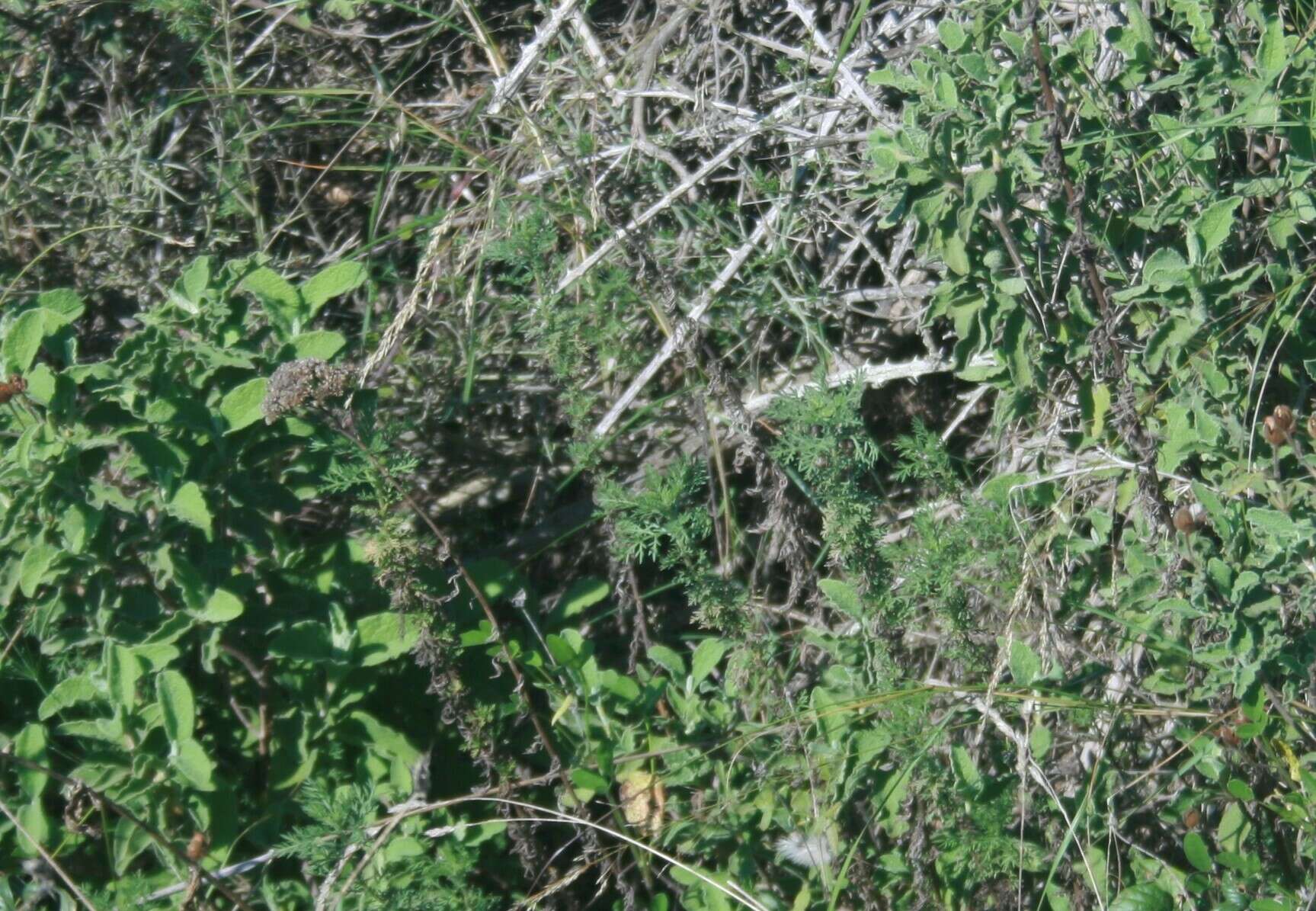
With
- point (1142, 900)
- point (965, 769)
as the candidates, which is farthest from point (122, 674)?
point (1142, 900)

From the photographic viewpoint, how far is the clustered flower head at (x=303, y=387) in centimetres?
224

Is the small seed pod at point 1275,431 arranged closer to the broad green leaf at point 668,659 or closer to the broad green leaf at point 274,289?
the broad green leaf at point 668,659

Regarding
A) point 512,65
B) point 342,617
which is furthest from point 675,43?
point 342,617

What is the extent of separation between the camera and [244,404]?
8.11ft

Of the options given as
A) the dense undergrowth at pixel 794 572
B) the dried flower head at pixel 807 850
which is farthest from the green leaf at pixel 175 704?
the dried flower head at pixel 807 850

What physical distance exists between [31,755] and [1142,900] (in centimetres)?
194

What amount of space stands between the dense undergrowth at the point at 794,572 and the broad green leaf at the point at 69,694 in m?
0.03

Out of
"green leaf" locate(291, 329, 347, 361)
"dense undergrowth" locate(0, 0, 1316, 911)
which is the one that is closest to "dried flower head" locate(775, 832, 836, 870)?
"dense undergrowth" locate(0, 0, 1316, 911)

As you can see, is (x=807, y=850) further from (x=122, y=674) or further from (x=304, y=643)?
(x=122, y=674)

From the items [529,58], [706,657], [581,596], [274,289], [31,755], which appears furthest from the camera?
[529,58]

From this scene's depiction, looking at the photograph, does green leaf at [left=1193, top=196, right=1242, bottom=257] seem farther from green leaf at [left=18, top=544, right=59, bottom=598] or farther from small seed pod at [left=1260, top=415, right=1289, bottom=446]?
green leaf at [left=18, top=544, right=59, bottom=598]

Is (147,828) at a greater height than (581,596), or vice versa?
(147,828)

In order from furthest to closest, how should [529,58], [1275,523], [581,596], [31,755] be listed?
[529,58] < [581,596] < [31,755] < [1275,523]

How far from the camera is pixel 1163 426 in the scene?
2.49 meters
